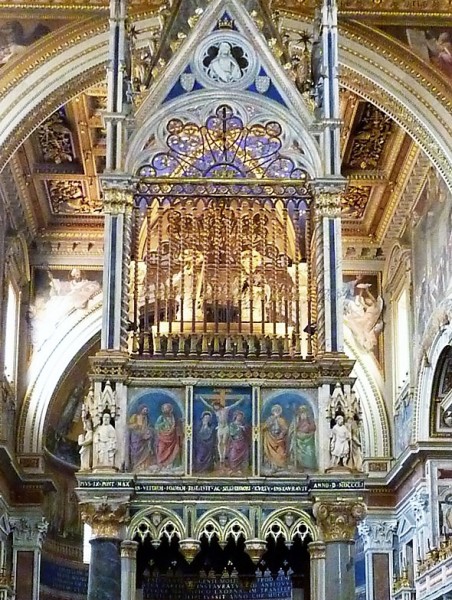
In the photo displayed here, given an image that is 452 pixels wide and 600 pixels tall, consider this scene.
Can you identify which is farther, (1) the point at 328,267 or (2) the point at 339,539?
(1) the point at 328,267

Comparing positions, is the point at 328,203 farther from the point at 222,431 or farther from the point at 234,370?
the point at 222,431

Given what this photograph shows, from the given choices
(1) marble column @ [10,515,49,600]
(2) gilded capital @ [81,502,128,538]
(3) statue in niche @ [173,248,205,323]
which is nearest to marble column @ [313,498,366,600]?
(2) gilded capital @ [81,502,128,538]

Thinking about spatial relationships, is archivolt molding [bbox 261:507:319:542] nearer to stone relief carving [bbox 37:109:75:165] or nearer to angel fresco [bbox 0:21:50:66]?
angel fresco [bbox 0:21:50:66]

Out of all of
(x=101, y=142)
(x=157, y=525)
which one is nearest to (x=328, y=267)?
(x=157, y=525)

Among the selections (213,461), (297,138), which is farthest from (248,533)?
(297,138)

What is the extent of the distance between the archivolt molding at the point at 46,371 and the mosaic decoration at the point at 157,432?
1628 centimetres

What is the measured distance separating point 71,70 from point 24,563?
41.3ft

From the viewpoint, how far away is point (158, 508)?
1520 cm

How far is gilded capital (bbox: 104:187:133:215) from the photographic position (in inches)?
650

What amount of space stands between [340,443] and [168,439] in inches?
80.2

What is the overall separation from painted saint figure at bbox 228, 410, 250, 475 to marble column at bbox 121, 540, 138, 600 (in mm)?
1482

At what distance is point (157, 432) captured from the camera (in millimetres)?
15586

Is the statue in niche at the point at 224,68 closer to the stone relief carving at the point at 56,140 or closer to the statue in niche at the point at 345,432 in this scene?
the statue in niche at the point at 345,432

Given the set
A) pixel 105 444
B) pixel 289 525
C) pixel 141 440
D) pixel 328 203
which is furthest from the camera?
pixel 328 203
